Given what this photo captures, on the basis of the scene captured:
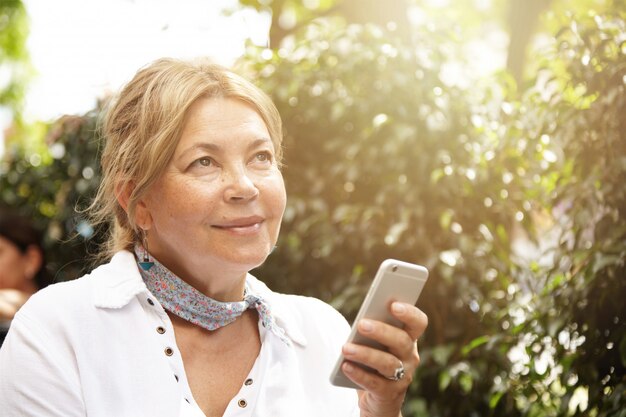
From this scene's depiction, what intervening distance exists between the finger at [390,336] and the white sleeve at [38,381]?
68 centimetres

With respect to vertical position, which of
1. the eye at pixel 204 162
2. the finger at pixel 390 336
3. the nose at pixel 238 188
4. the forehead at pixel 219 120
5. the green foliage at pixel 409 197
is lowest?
the green foliage at pixel 409 197

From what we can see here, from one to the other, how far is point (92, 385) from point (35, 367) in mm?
135

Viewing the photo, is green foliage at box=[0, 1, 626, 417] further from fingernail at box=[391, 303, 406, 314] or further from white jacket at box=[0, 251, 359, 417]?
fingernail at box=[391, 303, 406, 314]

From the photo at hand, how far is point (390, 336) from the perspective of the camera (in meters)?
1.87

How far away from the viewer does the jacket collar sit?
2061 millimetres

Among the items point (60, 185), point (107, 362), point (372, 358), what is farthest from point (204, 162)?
point (60, 185)

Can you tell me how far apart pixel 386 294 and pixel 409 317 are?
0.07 m

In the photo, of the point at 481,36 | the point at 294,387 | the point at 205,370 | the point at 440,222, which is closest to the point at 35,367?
the point at 205,370

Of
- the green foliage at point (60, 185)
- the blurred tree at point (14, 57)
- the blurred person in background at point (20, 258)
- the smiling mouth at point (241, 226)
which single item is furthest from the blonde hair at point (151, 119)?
the blurred tree at point (14, 57)

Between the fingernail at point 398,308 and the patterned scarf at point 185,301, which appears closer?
the fingernail at point 398,308

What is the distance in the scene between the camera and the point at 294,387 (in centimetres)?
224

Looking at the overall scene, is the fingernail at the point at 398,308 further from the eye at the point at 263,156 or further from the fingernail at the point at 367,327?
the eye at the point at 263,156

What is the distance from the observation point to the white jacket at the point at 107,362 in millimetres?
1939

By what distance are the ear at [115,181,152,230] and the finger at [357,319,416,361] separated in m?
0.68
